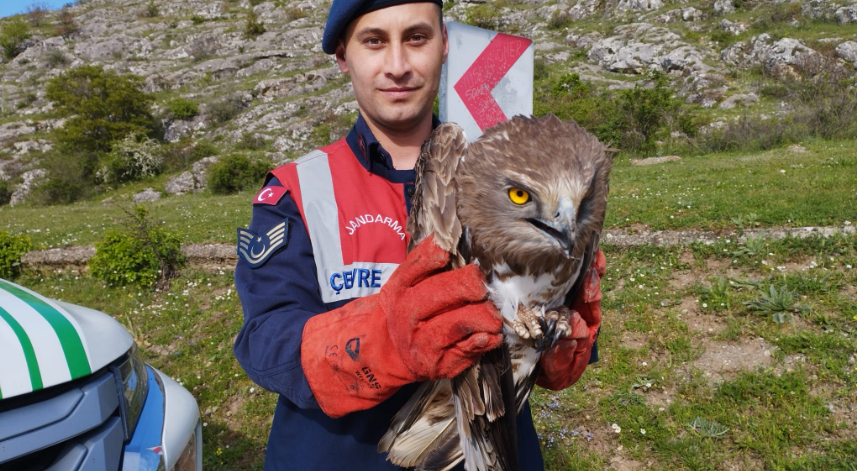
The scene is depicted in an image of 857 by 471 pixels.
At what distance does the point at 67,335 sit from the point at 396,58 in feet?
5.58

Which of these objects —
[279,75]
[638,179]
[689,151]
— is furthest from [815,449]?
[279,75]

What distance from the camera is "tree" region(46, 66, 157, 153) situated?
35375 mm

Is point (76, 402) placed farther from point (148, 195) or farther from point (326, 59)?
point (326, 59)

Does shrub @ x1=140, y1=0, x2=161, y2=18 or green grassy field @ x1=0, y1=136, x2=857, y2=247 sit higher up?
shrub @ x1=140, y1=0, x2=161, y2=18

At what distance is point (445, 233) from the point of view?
1.58 metres

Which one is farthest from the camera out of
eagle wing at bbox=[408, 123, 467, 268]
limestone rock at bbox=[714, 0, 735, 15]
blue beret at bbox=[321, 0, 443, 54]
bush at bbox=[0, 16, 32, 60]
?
bush at bbox=[0, 16, 32, 60]

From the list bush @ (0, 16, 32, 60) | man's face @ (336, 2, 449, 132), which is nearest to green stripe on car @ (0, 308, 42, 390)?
man's face @ (336, 2, 449, 132)

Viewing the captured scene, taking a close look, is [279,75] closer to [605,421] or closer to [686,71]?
[686,71]

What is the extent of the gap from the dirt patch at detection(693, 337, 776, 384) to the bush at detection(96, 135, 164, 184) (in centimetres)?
3372

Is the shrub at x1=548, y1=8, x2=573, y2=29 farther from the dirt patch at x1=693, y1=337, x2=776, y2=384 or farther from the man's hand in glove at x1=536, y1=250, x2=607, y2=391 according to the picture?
the man's hand in glove at x1=536, y1=250, x2=607, y2=391

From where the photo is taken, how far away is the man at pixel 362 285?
1423 mm

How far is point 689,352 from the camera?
4176 mm

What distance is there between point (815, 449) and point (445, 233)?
3492 mm

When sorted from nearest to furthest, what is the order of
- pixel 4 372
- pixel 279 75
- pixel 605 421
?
pixel 4 372
pixel 605 421
pixel 279 75
